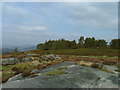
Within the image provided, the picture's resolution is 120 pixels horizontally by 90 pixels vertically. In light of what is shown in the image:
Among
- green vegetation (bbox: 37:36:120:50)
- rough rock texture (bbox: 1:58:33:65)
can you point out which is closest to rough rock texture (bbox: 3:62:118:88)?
rough rock texture (bbox: 1:58:33:65)

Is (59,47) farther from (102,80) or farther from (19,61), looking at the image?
(102,80)

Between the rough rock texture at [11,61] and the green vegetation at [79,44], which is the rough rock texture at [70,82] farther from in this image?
the green vegetation at [79,44]

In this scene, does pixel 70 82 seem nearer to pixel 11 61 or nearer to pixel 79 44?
pixel 11 61

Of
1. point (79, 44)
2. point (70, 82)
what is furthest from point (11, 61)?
point (79, 44)

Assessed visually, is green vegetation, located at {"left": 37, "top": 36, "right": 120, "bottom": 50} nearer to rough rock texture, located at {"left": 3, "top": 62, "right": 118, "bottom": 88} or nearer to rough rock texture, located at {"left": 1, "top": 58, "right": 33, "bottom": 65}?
rough rock texture, located at {"left": 1, "top": 58, "right": 33, "bottom": 65}

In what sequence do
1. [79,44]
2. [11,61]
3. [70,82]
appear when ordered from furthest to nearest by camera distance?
[79,44] → [11,61] → [70,82]

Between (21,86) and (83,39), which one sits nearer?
(21,86)

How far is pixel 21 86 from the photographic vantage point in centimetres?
1088

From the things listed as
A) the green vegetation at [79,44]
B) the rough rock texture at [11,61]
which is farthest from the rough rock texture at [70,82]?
the green vegetation at [79,44]

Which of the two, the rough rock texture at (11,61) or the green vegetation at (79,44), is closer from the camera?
the rough rock texture at (11,61)

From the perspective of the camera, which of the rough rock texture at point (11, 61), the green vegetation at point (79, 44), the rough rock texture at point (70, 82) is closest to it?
the rough rock texture at point (70, 82)

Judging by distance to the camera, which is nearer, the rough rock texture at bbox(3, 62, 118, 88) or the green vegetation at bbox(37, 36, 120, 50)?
the rough rock texture at bbox(3, 62, 118, 88)

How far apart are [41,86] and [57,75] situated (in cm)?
290

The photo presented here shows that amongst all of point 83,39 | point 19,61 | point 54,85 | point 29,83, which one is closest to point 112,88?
point 54,85
